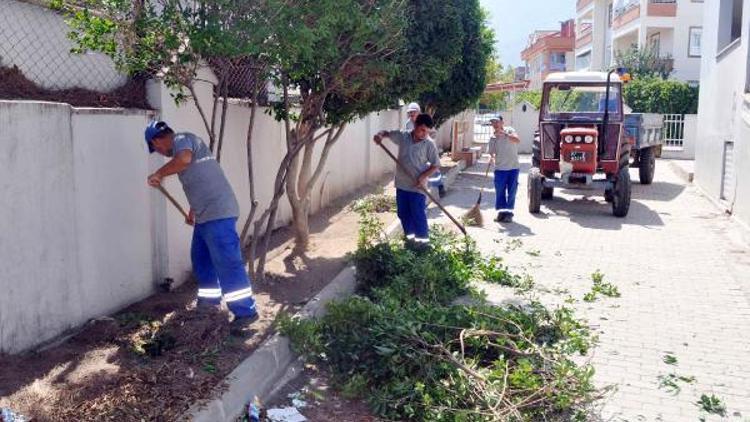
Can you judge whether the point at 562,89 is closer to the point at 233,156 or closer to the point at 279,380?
the point at 233,156

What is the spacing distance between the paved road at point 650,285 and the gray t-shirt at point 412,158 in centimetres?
156

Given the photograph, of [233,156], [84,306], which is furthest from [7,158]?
[233,156]

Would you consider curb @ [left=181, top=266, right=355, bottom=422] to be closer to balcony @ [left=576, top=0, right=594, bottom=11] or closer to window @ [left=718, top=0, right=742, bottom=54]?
window @ [left=718, top=0, right=742, bottom=54]

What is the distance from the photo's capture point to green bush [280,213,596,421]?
4.23 m

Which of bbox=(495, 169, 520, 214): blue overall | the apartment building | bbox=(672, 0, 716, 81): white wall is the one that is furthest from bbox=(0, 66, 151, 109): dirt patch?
the apartment building

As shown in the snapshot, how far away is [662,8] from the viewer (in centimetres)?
3609

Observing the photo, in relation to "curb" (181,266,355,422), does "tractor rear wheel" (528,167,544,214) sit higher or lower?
higher

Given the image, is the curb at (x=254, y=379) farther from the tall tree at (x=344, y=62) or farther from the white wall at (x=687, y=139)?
the white wall at (x=687, y=139)

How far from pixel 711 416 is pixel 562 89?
9752 millimetres

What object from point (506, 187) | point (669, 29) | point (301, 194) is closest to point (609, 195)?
point (506, 187)

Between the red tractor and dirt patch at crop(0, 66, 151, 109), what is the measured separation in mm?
7660

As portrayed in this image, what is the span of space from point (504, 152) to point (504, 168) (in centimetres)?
27

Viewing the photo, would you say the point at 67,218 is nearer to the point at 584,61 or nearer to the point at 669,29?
the point at 669,29

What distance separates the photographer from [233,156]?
25.6 ft
